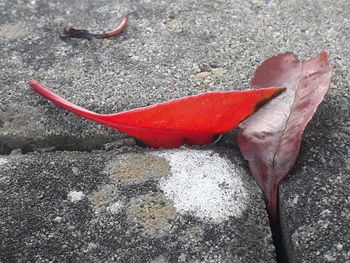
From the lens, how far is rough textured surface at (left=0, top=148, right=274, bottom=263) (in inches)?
44.3

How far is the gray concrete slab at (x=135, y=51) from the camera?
1438 millimetres

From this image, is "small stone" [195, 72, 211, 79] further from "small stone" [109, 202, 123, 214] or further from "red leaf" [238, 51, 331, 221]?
"small stone" [109, 202, 123, 214]

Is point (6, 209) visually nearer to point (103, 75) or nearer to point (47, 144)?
point (47, 144)

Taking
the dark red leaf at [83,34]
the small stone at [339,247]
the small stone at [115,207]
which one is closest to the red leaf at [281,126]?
the small stone at [339,247]

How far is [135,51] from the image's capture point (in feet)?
5.41

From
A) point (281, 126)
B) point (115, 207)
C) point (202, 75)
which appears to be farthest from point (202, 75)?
point (115, 207)

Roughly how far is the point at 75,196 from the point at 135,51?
568mm

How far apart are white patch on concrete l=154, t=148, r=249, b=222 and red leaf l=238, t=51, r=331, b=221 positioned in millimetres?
60

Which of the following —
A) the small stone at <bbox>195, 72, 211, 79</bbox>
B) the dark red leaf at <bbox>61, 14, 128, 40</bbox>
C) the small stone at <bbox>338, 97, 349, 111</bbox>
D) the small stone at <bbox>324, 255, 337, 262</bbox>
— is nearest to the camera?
the small stone at <bbox>324, 255, 337, 262</bbox>

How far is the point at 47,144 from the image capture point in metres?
1.40

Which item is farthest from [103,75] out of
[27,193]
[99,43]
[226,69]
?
[27,193]

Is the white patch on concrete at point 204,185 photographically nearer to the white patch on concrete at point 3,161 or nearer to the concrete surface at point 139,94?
the concrete surface at point 139,94

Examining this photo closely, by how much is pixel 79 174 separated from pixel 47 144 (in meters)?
0.16

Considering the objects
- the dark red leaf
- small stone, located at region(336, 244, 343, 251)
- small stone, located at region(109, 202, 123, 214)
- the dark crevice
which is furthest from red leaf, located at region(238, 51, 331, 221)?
the dark red leaf
